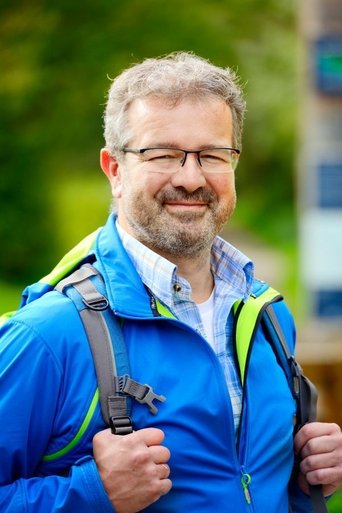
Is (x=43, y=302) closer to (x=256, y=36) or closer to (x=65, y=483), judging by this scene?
(x=65, y=483)

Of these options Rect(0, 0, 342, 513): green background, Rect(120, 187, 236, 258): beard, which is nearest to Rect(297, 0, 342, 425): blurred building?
Rect(120, 187, 236, 258): beard

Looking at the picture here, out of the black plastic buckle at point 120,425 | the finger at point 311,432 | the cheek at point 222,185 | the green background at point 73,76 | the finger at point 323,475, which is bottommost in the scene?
the finger at point 323,475

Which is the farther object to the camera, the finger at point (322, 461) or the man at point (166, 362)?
the finger at point (322, 461)

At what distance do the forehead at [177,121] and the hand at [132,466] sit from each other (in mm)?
653

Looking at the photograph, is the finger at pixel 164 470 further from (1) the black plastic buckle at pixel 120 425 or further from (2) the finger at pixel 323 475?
(2) the finger at pixel 323 475

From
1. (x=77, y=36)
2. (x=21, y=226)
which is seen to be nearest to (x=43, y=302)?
(x=21, y=226)

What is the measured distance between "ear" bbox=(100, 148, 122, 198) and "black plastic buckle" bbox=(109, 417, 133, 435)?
0.57m

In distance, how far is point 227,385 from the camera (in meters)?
2.06

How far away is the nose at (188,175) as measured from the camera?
2051 millimetres

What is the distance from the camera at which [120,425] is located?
6.08ft

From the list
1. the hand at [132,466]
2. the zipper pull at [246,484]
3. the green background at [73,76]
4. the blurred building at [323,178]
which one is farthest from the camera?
the green background at [73,76]

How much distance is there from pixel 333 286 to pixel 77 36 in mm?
7316

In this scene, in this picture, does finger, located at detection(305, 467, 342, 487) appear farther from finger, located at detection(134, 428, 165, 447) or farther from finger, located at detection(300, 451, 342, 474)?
finger, located at detection(134, 428, 165, 447)

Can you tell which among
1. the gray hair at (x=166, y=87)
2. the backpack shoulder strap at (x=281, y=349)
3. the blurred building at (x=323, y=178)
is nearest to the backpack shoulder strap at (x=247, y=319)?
the backpack shoulder strap at (x=281, y=349)
